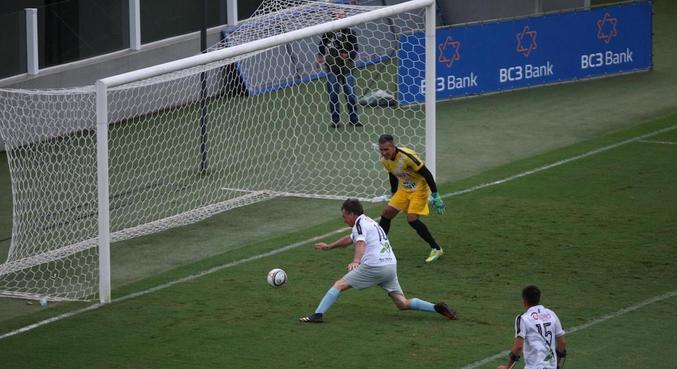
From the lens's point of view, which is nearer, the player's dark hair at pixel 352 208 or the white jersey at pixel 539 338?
the white jersey at pixel 539 338

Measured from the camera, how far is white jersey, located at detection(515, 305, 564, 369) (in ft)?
35.0

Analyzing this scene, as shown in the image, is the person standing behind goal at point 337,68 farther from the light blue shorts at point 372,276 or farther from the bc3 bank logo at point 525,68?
the light blue shorts at point 372,276

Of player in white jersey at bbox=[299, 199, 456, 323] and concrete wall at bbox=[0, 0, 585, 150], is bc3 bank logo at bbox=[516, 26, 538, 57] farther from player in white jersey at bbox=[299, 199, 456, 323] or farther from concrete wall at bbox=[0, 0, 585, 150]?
player in white jersey at bbox=[299, 199, 456, 323]

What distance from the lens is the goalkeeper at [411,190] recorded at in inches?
615

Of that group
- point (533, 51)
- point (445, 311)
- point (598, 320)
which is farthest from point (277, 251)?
point (533, 51)

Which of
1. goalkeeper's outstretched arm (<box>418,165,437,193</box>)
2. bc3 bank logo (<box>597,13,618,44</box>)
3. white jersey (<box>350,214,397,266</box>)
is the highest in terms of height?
bc3 bank logo (<box>597,13,618,44</box>)

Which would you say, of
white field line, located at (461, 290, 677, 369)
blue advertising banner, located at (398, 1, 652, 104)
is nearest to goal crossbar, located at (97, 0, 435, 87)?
blue advertising banner, located at (398, 1, 652, 104)

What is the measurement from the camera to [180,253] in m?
17.1

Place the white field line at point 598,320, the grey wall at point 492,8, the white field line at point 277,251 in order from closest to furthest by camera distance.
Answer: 1. the white field line at point 598,320
2. the white field line at point 277,251
3. the grey wall at point 492,8

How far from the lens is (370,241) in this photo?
13.4m

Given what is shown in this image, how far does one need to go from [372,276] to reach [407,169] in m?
2.62

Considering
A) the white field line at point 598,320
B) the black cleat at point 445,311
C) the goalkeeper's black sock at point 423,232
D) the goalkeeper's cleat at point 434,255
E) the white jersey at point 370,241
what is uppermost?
the white jersey at point 370,241

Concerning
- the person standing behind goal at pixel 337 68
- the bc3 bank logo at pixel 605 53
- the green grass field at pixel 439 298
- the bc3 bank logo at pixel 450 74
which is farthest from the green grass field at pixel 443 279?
the bc3 bank logo at pixel 605 53

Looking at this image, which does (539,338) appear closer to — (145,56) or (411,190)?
(411,190)
